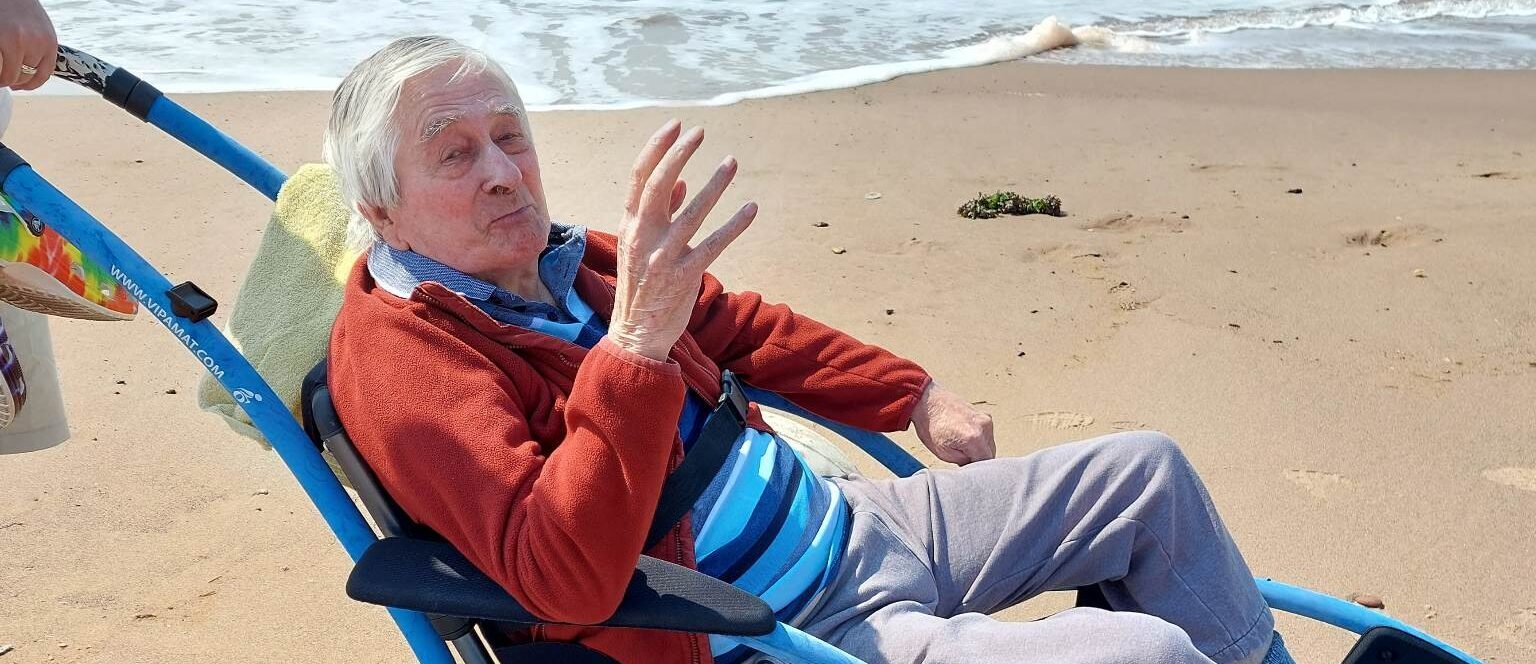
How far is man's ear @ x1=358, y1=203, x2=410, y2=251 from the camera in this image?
205cm

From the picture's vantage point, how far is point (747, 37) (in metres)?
9.42

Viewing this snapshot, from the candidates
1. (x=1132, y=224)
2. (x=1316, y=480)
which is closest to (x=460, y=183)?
(x=1316, y=480)

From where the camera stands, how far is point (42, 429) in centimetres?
265

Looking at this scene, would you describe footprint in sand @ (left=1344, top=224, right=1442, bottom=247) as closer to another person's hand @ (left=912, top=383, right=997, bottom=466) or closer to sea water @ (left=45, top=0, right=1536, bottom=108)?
another person's hand @ (left=912, top=383, right=997, bottom=466)

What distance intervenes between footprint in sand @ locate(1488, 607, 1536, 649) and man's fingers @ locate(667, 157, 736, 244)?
221 cm

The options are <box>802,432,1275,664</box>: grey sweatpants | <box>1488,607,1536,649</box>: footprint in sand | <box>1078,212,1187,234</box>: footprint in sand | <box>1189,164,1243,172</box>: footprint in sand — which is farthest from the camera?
<box>1189,164,1243,172</box>: footprint in sand

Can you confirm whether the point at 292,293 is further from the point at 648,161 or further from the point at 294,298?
the point at 648,161

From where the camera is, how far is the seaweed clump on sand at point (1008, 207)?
5.48m

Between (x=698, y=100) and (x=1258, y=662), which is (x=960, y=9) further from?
(x=1258, y=662)

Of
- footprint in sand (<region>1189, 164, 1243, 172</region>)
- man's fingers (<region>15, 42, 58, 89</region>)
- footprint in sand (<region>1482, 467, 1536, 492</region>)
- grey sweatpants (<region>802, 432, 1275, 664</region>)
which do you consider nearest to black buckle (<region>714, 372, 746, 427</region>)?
grey sweatpants (<region>802, 432, 1275, 664</region>)

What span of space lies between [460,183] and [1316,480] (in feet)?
8.32

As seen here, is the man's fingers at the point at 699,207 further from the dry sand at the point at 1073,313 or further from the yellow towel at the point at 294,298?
the dry sand at the point at 1073,313

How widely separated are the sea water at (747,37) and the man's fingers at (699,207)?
5812 mm

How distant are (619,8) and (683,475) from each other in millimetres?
8743
